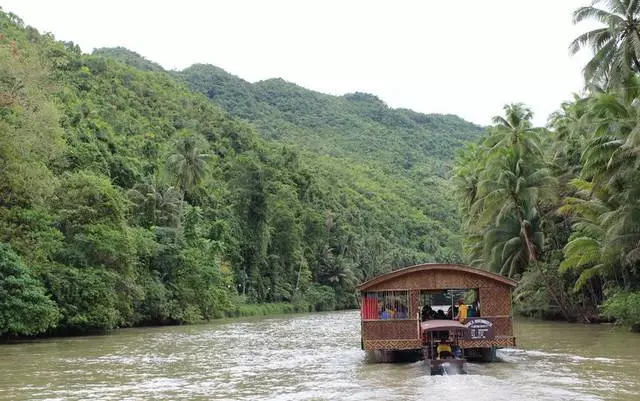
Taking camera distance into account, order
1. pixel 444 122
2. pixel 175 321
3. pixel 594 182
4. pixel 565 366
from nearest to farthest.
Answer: pixel 565 366 < pixel 594 182 < pixel 175 321 < pixel 444 122

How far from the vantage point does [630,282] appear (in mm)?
35719

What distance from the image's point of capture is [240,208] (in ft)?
246

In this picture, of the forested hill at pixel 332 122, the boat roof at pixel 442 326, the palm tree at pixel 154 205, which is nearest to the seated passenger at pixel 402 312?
the boat roof at pixel 442 326

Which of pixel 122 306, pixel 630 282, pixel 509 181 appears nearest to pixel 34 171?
pixel 122 306

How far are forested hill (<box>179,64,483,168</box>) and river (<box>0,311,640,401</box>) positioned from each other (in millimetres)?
110545

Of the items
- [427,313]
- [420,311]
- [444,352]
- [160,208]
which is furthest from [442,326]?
[160,208]

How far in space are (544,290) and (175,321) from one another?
998 inches

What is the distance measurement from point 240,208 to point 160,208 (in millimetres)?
15308

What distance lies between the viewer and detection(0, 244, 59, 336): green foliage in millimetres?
31328

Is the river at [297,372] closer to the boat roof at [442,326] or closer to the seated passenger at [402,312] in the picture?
the boat roof at [442,326]

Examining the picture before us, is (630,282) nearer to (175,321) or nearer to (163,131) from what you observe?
(175,321)

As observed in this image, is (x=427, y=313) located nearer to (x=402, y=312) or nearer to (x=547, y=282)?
(x=402, y=312)

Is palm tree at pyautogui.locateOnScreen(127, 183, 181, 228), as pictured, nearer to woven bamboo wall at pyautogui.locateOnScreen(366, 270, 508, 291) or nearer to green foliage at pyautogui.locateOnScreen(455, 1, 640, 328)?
green foliage at pyautogui.locateOnScreen(455, 1, 640, 328)

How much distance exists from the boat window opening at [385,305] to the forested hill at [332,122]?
117 m
